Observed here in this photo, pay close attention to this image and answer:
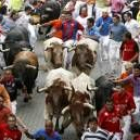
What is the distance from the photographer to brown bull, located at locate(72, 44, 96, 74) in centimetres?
1692

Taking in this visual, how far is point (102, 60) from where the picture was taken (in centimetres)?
1934

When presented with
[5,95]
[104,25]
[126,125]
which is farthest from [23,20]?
[126,125]

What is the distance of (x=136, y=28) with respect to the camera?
19219 mm

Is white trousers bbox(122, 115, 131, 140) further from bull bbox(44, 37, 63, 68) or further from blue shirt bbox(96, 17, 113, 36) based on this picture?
blue shirt bbox(96, 17, 113, 36)

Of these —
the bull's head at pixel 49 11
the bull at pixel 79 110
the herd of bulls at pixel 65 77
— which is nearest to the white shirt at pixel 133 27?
the herd of bulls at pixel 65 77

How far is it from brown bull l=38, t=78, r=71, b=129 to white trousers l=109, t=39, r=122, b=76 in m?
4.17

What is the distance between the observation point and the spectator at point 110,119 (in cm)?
1285

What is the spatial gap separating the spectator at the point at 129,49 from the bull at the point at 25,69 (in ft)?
8.01

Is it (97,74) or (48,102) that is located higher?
(48,102)

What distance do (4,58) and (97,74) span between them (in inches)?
111

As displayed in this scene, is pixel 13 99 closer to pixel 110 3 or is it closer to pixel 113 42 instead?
pixel 113 42

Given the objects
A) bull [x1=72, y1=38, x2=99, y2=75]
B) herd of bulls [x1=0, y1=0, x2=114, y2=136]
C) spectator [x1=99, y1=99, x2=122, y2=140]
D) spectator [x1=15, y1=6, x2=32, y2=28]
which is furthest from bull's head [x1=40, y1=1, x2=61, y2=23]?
spectator [x1=99, y1=99, x2=122, y2=140]

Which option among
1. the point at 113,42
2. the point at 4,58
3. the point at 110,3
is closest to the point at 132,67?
the point at 113,42

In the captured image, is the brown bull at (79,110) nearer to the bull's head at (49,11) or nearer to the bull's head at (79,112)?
the bull's head at (79,112)
